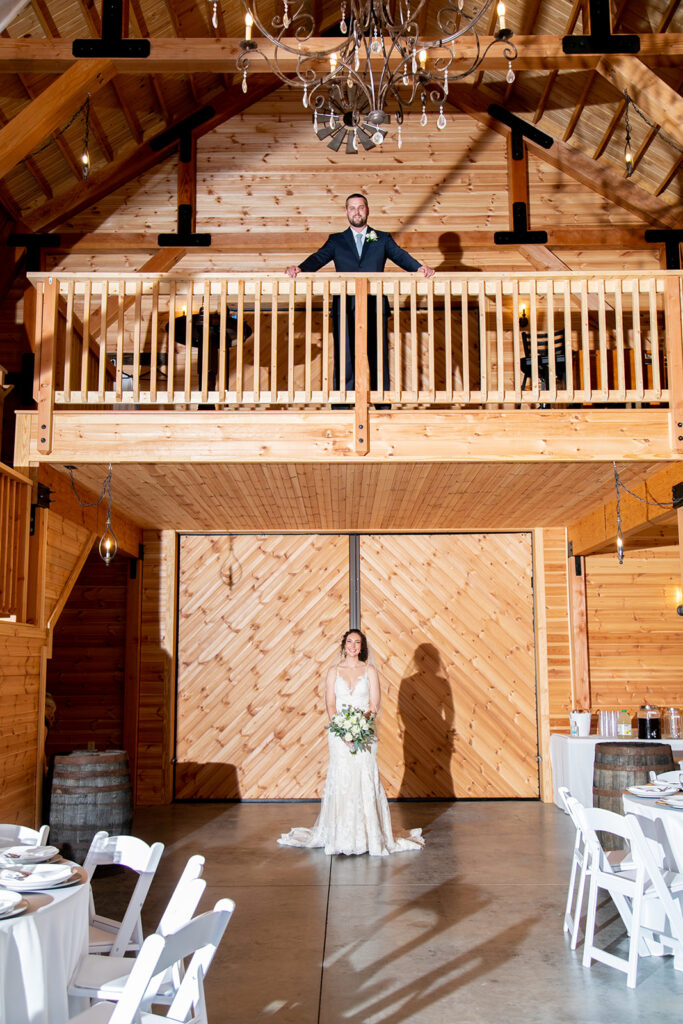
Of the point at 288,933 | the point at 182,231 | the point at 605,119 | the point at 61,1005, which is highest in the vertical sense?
the point at 605,119

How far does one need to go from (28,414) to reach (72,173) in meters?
4.44

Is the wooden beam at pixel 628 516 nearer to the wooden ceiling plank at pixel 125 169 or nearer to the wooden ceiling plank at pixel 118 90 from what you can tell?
the wooden ceiling plank at pixel 125 169

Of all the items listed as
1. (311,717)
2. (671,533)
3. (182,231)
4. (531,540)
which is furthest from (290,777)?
(182,231)

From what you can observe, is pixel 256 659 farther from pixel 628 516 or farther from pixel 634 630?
pixel 628 516

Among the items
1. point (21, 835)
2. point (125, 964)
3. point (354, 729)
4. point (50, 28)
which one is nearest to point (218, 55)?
point (50, 28)

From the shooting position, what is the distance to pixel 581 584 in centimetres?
1000

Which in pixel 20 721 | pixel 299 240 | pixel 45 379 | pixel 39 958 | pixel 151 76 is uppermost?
pixel 151 76

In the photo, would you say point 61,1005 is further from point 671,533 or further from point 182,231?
point 182,231

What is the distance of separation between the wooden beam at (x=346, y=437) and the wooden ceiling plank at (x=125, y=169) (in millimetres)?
4401

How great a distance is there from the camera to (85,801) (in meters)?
6.50

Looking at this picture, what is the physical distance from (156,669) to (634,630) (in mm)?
5140

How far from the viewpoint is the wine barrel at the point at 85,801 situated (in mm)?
6438

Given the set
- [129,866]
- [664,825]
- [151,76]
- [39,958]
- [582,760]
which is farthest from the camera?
[151,76]

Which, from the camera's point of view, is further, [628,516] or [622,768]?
[628,516]
